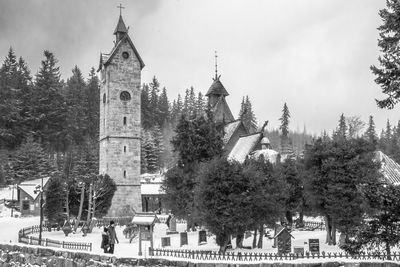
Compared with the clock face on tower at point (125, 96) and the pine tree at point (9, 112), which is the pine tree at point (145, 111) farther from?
the clock face on tower at point (125, 96)

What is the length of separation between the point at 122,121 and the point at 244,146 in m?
14.2

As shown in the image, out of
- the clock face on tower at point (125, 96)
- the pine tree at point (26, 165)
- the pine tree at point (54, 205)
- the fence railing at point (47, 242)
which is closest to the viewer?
the fence railing at point (47, 242)

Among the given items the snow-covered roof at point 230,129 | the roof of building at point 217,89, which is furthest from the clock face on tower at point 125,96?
the roof of building at point 217,89

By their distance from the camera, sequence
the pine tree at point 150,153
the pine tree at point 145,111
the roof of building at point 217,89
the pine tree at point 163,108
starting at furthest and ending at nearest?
the pine tree at point 163,108, the pine tree at point 145,111, the pine tree at point 150,153, the roof of building at point 217,89

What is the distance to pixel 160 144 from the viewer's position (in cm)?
10006

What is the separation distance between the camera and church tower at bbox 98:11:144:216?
52.6 m

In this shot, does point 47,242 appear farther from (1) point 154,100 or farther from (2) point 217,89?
(1) point 154,100

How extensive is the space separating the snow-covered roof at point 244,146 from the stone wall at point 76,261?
33720 millimetres

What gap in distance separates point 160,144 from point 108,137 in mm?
47512

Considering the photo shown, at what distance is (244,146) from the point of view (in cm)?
Answer: 5116

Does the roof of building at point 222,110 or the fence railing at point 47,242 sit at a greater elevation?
the roof of building at point 222,110

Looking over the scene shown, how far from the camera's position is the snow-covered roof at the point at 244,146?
1949 inches

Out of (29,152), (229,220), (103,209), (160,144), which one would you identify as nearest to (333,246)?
(229,220)

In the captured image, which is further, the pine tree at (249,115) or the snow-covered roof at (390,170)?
the pine tree at (249,115)
